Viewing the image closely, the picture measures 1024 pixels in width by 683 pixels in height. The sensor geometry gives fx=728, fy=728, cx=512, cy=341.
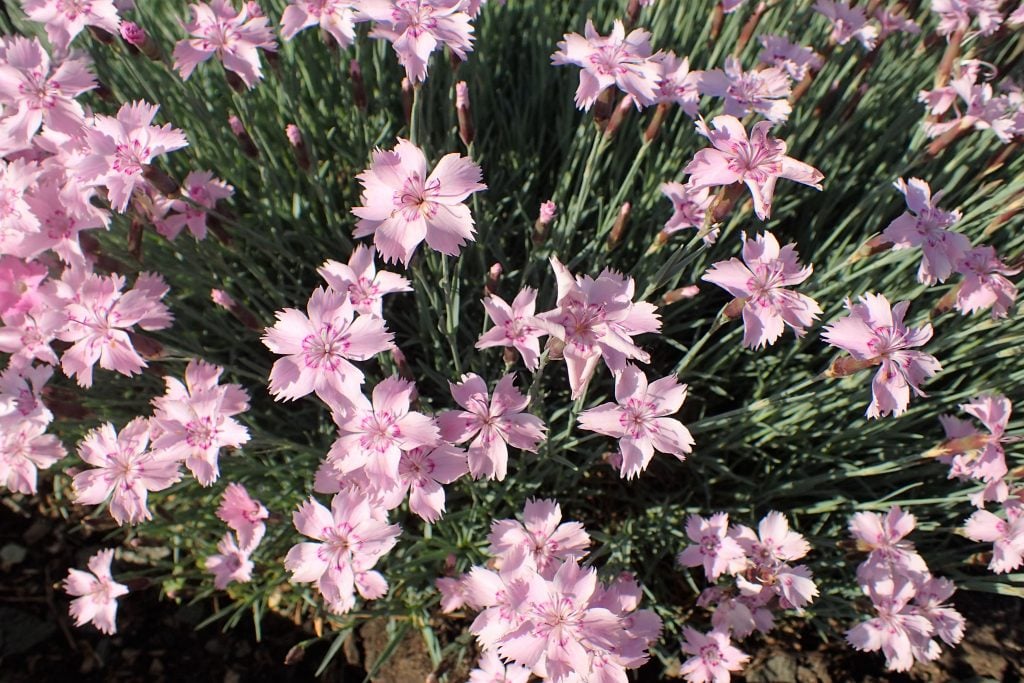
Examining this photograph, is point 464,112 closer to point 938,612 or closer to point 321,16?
point 321,16

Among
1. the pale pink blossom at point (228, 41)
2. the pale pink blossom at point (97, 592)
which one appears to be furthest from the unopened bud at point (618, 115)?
the pale pink blossom at point (97, 592)

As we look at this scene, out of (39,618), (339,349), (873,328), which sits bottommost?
(39,618)

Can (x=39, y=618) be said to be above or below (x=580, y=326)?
below

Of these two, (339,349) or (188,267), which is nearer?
(339,349)

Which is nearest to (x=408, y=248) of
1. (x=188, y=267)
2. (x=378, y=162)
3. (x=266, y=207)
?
(x=378, y=162)

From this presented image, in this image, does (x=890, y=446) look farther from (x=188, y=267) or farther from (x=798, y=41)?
(x=188, y=267)

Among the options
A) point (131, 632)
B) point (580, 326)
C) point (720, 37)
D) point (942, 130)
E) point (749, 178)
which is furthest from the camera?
point (720, 37)
